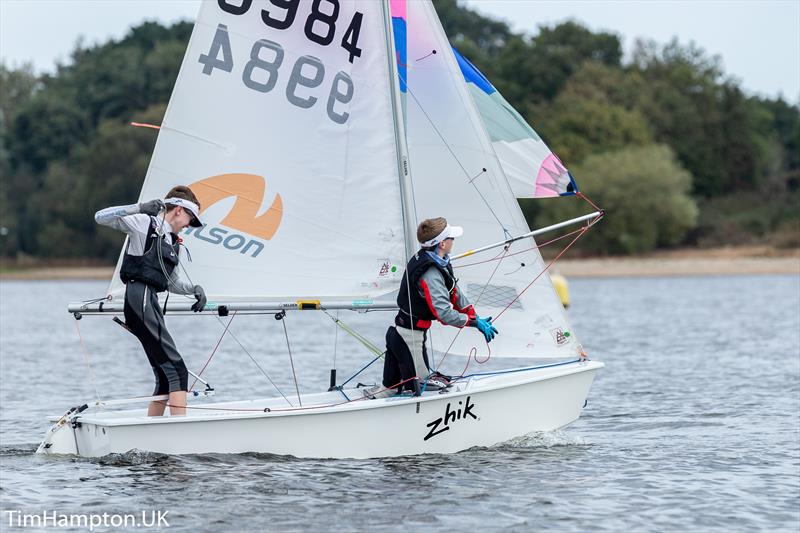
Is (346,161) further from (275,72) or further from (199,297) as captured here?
(199,297)

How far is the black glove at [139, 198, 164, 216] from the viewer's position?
7.90 meters

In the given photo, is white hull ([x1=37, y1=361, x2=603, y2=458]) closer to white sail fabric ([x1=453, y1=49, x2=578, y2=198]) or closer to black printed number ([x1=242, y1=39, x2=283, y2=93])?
white sail fabric ([x1=453, y1=49, x2=578, y2=198])

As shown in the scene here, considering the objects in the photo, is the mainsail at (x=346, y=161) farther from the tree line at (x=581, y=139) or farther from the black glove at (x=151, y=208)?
the tree line at (x=581, y=139)

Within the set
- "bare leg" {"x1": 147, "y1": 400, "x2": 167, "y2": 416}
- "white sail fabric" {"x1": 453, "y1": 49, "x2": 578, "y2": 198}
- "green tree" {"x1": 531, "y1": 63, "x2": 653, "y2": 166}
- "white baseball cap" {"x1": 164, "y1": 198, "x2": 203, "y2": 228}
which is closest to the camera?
"white baseball cap" {"x1": 164, "y1": 198, "x2": 203, "y2": 228}

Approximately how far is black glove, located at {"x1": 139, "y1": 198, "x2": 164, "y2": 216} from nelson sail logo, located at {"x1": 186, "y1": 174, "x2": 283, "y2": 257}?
0.90m

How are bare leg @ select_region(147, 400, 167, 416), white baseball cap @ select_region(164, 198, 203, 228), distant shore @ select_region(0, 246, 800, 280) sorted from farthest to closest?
1. distant shore @ select_region(0, 246, 800, 280)
2. bare leg @ select_region(147, 400, 167, 416)
3. white baseball cap @ select_region(164, 198, 203, 228)

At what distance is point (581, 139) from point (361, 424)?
163 ft

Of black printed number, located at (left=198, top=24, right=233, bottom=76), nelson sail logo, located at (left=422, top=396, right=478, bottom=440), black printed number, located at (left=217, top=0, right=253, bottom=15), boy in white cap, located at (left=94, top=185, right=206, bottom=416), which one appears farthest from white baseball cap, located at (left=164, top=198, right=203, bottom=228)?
nelson sail logo, located at (left=422, top=396, right=478, bottom=440)

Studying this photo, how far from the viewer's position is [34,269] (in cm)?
6450

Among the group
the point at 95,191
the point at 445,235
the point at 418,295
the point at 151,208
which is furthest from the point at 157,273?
the point at 95,191

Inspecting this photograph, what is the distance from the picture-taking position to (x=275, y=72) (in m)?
9.00

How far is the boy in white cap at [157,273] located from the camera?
8.09 metres

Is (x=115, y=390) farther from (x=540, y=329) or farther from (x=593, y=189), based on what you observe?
(x=593, y=189)

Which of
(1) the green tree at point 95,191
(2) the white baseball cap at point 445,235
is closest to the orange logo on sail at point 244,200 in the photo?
(2) the white baseball cap at point 445,235
